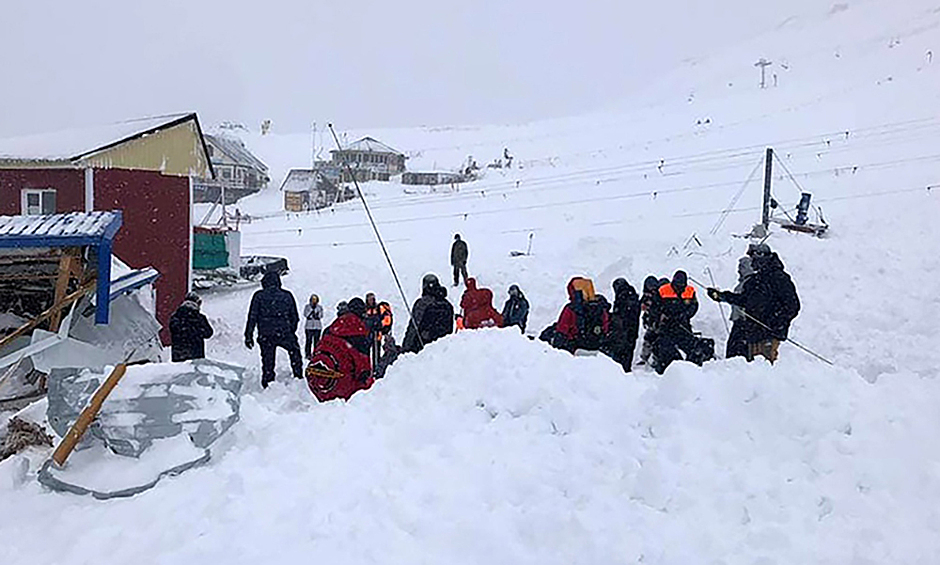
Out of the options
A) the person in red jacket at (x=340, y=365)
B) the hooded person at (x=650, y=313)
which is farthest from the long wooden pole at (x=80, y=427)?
the hooded person at (x=650, y=313)

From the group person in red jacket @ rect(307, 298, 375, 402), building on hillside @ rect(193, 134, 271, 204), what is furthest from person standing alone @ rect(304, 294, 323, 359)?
building on hillside @ rect(193, 134, 271, 204)

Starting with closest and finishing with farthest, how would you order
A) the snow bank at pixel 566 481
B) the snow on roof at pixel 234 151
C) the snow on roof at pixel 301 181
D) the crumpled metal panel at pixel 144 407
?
the snow bank at pixel 566 481
the crumpled metal panel at pixel 144 407
the snow on roof at pixel 301 181
the snow on roof at pixel 234 151

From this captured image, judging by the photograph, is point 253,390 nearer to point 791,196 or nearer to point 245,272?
point 245,272

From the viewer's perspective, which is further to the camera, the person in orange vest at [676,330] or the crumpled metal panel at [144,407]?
the person in orange vest at [676,330]

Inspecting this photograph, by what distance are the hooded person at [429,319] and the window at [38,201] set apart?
718 centimetres

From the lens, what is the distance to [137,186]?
1284cm

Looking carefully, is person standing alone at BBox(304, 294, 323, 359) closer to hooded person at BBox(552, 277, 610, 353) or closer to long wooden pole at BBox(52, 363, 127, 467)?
hooded person at BBox(552, 277, 610, 353)

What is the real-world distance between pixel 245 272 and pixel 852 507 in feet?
49.3

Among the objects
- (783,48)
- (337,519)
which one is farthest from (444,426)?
(783,48)

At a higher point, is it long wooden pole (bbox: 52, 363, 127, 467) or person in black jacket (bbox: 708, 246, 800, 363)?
person in black jacket (bbox: 708, 246, 800, 363)

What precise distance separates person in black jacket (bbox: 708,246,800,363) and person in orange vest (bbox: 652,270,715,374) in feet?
1.55

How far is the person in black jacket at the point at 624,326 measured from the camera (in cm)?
916

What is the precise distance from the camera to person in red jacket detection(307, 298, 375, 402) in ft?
25.9

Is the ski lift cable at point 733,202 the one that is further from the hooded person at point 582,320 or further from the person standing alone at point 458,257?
the hooded person at point 582,320
